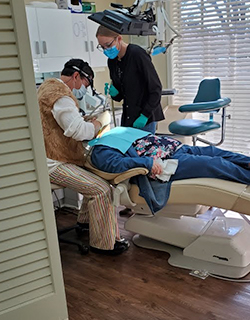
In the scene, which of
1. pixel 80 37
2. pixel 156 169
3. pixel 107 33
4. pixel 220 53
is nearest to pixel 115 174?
pixel 156 169

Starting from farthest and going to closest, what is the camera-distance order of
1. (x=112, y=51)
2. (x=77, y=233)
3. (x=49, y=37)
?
1. (x=49, y=37)
2. (x=77, y=233)
3. (x=112, y=51)

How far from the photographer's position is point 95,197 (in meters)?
2.18

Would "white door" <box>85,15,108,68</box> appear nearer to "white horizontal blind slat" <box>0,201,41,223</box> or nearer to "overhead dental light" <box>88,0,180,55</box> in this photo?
"overhead dental light" <box>88,0,180,55</box>

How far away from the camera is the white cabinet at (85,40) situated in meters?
3.17

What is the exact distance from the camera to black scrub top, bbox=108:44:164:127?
2445 mm

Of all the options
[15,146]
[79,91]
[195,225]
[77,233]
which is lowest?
[77,233]

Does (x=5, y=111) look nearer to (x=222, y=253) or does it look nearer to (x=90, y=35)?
A: (x=222, y=253)

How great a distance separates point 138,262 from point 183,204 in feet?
1.56

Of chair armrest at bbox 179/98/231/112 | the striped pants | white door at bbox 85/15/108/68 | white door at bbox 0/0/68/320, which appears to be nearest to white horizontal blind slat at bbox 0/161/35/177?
white door at bbox 0/0/68/320

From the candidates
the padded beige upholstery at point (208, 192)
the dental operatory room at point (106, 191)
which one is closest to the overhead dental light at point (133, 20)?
the dental operatory room at point (106, 191)

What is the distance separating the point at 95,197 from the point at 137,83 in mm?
878

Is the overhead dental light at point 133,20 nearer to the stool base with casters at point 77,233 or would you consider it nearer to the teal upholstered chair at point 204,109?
the teal upholstered chair at point 204,109

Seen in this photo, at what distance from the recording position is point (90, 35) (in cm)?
329

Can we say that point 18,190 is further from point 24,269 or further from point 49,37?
point 49,37
